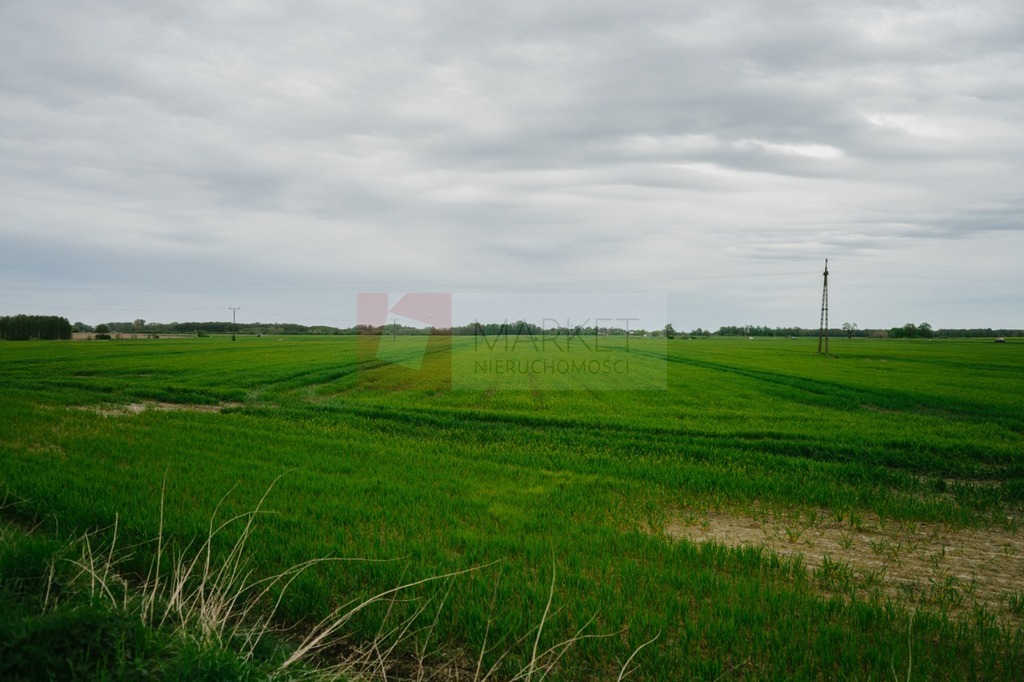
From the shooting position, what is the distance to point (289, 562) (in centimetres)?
542

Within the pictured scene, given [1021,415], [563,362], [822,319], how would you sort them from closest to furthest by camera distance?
[1021,415] → [563,362] → [822,319]

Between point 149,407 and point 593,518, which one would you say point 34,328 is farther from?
point 593,518

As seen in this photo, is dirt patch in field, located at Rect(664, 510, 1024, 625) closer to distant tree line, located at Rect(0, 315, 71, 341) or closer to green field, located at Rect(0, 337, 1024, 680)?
green field, located at Rect(0, 337, 1024, 680)

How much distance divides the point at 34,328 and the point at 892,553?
93.6 m

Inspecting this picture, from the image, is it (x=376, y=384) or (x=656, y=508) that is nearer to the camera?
(x=656, y=508)

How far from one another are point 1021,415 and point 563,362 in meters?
25.9

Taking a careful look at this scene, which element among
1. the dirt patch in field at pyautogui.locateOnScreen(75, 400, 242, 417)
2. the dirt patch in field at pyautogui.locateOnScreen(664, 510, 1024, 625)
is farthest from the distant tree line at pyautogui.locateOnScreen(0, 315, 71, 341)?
the dirt patch in field at pyautogui.locateOnScreen(664, 510, 1024, 625)

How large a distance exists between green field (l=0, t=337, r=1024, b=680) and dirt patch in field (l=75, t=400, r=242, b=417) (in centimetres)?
27

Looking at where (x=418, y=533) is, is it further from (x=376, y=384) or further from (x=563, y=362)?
(x=563, y=362)

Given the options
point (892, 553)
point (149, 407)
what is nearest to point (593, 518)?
point (892, 553)

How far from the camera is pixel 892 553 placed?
21.1 ft

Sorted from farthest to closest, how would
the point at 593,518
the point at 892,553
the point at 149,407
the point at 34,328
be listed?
1. the point at 34,328
2. the point at 149,407
3. the point at 593,518
4. the point at 892,553

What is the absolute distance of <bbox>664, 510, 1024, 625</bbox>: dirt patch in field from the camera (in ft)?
17.4

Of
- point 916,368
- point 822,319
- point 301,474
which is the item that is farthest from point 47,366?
point 822,319
